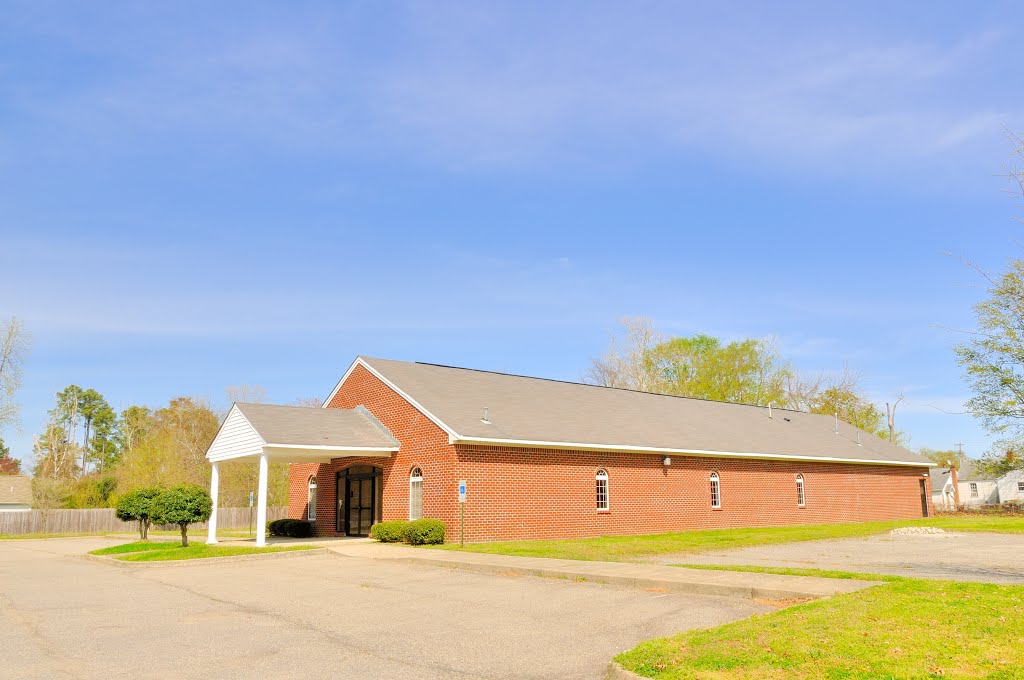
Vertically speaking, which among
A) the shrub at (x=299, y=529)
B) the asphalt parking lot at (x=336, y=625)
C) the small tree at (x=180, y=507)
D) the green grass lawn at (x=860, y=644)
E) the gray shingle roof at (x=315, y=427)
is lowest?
the shrub at (x=299, y=529)

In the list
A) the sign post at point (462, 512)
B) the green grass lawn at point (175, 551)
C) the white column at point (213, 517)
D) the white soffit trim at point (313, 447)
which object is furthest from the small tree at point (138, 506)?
→ the sign post at point (462, 512)

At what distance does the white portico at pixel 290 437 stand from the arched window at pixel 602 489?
24.2 feet

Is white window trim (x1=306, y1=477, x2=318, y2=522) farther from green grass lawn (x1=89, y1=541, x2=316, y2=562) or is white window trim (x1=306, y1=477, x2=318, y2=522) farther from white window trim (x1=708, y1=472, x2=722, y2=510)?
white window trim (x1=708, y1=472, x2=722, y2=510)

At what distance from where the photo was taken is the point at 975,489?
3209 inches

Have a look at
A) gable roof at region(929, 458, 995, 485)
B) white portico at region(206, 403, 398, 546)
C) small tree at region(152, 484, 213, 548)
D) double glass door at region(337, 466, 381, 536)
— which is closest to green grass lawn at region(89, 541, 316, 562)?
small tree at region(152, 484, 213, 548)

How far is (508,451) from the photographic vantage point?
80.9 feet

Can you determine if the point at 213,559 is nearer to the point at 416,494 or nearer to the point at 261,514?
the point at 261,514

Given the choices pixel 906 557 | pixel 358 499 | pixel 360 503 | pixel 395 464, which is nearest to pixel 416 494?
pixel 395 464

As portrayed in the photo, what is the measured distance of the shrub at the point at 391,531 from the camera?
2341cm

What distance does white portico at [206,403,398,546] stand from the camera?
24.0 meters

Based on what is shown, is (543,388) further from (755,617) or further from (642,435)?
(755,617)

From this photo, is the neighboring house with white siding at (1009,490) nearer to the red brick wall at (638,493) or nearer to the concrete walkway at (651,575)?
the red brick wall at (638,493)

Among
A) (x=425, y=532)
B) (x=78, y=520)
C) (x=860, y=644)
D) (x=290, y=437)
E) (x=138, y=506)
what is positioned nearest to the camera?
(x=860, y=644)

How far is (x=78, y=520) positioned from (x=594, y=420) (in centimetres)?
3614
